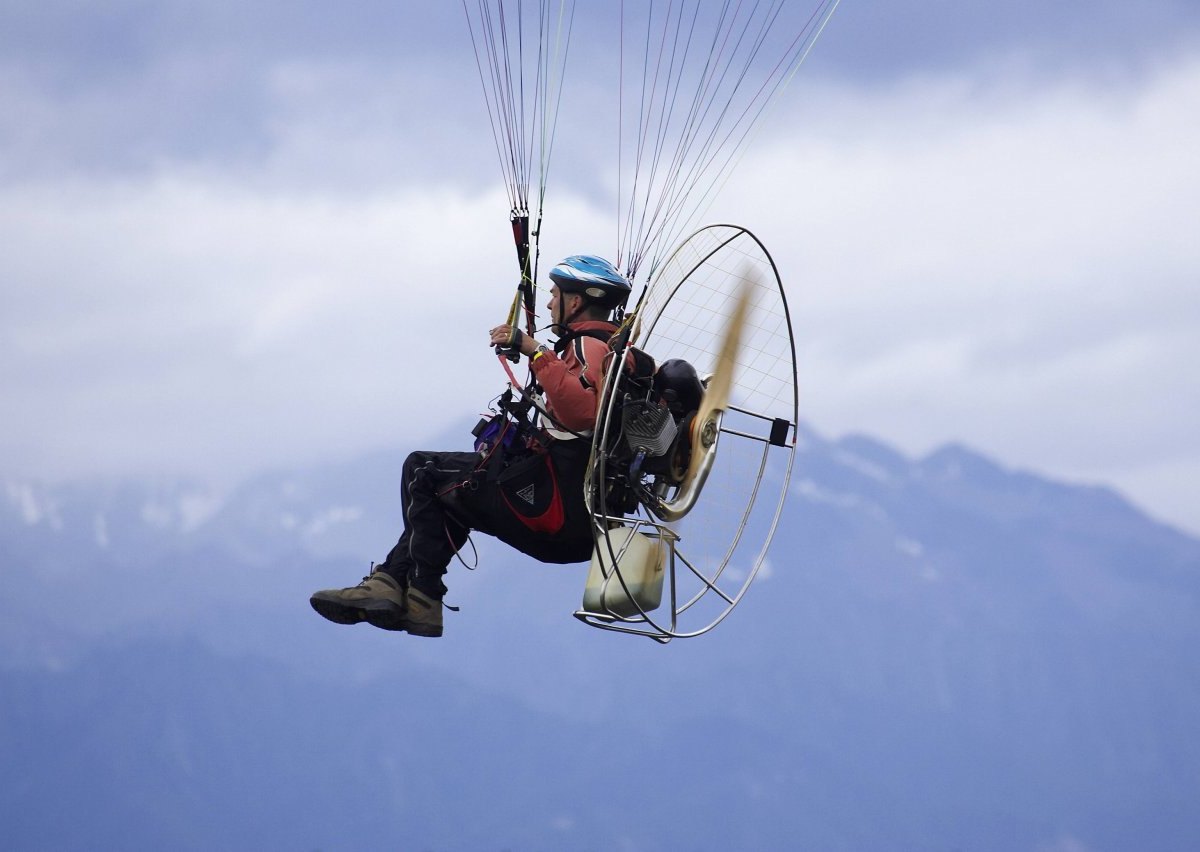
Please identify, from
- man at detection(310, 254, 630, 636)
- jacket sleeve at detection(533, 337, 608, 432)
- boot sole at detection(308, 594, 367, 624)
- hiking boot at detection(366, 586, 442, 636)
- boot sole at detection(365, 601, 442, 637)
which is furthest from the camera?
hiking boot at detection(366, 586, 442, 636)

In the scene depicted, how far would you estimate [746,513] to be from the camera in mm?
10164

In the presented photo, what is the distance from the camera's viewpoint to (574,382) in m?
9.70

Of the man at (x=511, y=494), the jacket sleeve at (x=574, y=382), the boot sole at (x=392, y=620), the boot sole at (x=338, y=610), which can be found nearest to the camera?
the jacket sleeve at (x=574, y=382)

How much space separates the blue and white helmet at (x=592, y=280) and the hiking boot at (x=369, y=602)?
6.66 ft

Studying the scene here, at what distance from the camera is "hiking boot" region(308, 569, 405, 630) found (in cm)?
1027

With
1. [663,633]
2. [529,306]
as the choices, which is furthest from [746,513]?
[529,306]

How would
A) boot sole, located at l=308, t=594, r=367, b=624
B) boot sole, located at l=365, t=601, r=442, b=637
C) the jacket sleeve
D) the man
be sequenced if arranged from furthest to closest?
boot sole, located at l=365, t=601, r=442, b=637 < boot sole, located at l=308, t=594, r=367, b=624 < the man < the jacket sleeve

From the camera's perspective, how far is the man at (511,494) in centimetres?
1003

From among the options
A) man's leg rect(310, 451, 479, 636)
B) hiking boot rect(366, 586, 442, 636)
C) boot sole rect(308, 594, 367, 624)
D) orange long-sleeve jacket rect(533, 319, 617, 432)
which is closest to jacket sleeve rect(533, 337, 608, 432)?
orange long-sleeve jacket rect(533, 319, 617, 432)

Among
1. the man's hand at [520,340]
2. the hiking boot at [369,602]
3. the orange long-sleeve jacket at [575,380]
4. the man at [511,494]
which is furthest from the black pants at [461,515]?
the man's hand at [520,340]

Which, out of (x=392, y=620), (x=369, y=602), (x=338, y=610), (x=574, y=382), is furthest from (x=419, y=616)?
(x=574, y=382)

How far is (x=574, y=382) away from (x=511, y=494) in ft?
2.86

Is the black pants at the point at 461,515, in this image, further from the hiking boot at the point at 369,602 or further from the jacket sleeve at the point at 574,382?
the jacket sleeve at the point at 574,382

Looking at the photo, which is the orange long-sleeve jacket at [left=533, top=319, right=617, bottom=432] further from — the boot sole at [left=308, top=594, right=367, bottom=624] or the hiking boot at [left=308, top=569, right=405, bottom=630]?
the boot sole at [left=308, top=594, right=367, bottom=624]
